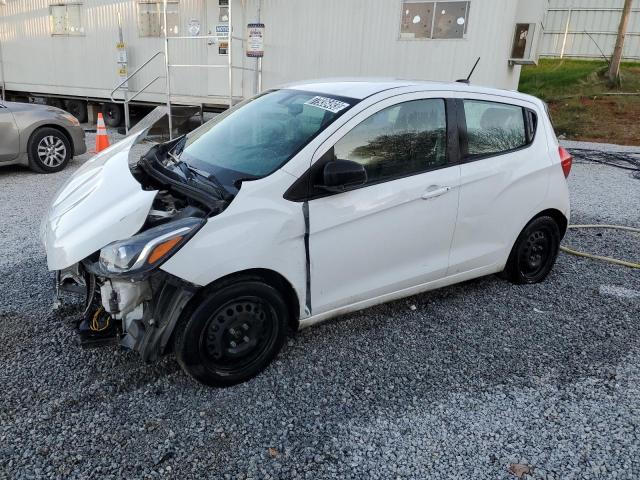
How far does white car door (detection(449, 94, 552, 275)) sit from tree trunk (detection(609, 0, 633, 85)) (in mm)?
15960

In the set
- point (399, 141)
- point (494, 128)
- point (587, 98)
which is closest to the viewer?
point (399, 141)

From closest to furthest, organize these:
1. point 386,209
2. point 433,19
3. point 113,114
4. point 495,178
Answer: point 386,209 < point 495,178 < point 433,19 < point 113,114

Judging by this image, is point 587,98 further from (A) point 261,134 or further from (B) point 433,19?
(A) point 261,134

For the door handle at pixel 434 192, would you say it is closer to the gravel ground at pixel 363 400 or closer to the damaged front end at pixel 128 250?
the gravel ground at pixel 363 400

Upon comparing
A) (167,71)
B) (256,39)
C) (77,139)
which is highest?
(256,39)

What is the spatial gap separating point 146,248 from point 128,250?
0.31 ft

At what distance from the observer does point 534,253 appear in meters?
4.23

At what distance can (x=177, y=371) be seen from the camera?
297 centimetres

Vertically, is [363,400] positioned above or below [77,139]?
below

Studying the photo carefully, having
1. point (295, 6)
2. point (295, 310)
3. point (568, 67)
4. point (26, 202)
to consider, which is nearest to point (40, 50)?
point (295, 6)

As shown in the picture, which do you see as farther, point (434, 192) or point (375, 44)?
point (375, 44)

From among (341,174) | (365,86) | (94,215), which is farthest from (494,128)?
(94,215)

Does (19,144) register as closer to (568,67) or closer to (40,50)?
(40,50)

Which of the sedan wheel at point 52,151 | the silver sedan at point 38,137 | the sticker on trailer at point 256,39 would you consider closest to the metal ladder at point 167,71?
the sticker on trailer at point 256,39
